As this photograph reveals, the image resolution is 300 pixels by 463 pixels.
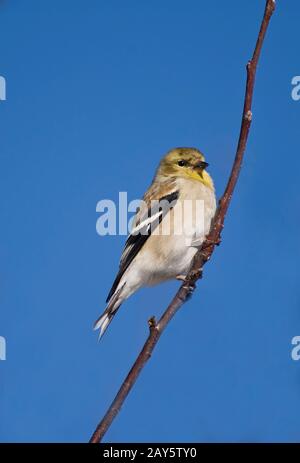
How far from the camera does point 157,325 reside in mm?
3484

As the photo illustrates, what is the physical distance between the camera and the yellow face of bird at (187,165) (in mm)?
7734

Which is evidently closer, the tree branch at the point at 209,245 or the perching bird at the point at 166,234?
the tree branch at the point at 209,245

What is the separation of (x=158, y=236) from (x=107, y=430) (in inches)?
184

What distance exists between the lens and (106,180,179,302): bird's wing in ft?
24.2

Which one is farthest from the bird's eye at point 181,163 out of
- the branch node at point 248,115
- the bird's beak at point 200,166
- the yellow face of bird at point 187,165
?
the branch node at point 248,115

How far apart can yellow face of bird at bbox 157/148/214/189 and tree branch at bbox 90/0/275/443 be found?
394 centimetres

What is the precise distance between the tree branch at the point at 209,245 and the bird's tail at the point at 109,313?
10.1 feet

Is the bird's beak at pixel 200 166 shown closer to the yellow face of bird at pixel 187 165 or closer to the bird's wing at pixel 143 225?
the yellow face of bird at pixel 187 165

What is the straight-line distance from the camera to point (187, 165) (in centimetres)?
790

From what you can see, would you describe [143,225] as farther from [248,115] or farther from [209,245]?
[248,115]

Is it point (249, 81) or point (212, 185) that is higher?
point (212, 185)
